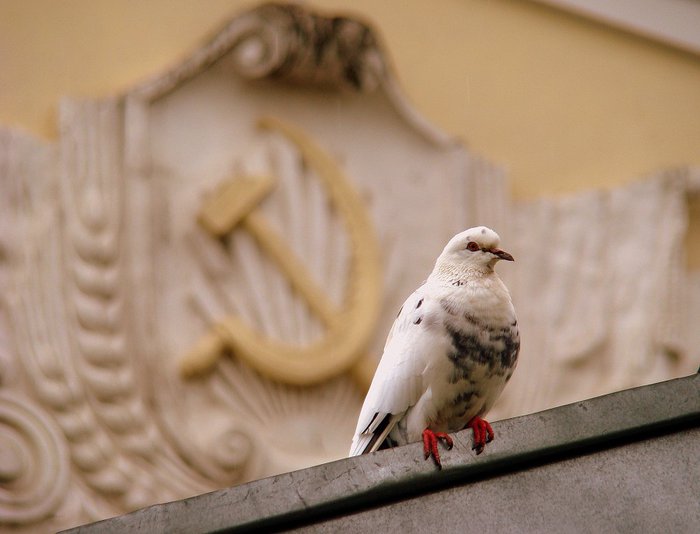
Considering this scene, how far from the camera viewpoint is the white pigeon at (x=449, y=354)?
9.89 feet

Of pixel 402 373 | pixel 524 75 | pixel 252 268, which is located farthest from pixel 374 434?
pixel 524 75

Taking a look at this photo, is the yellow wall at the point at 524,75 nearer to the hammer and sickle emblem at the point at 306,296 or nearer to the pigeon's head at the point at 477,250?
the hammer and sickle emblem at the point at 306,296

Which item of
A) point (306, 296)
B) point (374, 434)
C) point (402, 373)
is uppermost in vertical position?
point (402, 373)

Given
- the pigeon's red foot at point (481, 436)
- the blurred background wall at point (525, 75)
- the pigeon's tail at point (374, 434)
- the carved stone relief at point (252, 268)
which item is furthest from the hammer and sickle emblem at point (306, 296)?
the pigeon's red foot at point (481, 436)

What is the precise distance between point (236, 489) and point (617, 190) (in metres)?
3.29

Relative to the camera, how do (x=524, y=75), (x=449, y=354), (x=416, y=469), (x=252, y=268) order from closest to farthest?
(x=416, y=469) < (x=449, y=354) < (x=252, y=268) < (x=524, y=75)

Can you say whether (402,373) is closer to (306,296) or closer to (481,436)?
(481,436)

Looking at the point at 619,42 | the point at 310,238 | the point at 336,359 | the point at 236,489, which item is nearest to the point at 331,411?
the point at 336,359

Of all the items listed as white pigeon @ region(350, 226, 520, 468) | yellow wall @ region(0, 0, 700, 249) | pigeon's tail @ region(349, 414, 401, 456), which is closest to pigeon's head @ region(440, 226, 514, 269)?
white pigeon @ region(350, 226, 520, 468)

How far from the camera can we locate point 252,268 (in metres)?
5.00

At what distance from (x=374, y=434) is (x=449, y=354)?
237 millimetres

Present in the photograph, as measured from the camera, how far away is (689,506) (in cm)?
274

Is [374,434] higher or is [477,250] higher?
[477,250]

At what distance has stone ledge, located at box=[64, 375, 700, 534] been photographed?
2.70 m
